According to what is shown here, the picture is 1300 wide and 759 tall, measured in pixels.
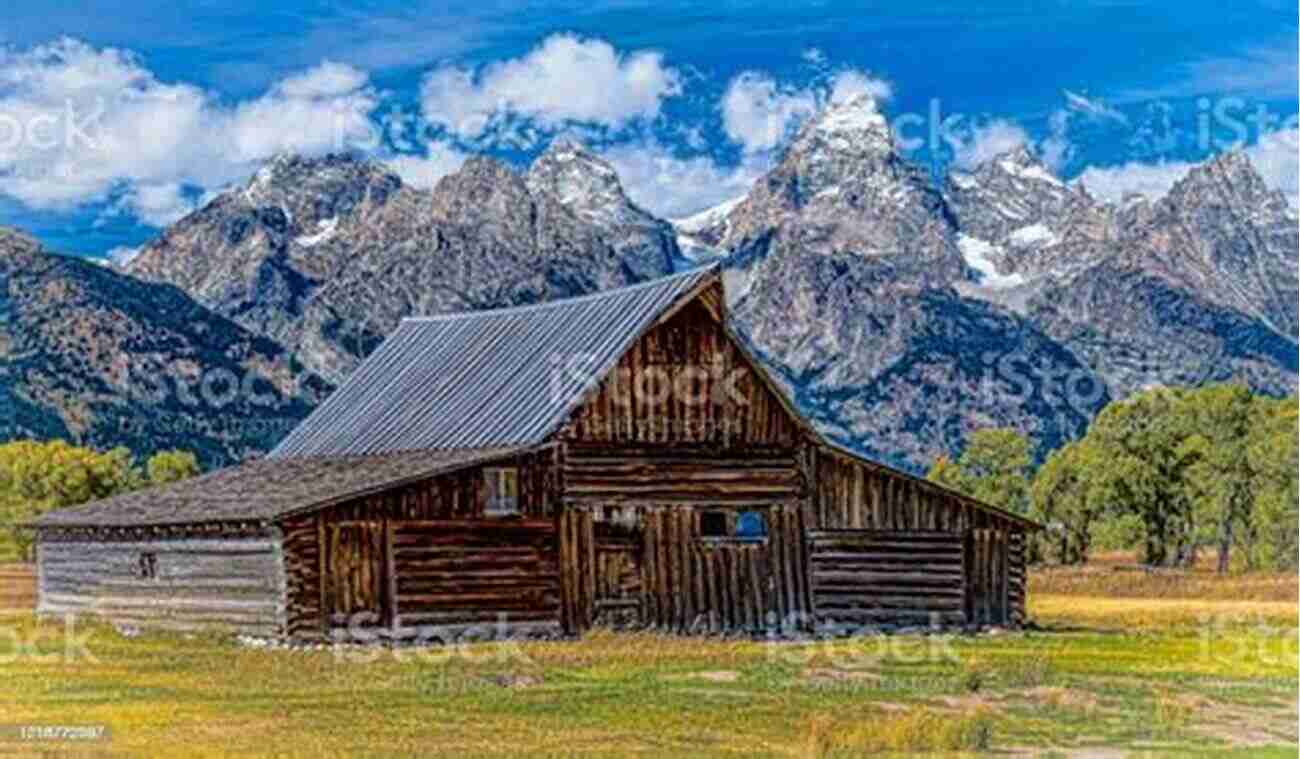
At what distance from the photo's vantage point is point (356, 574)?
140 feet

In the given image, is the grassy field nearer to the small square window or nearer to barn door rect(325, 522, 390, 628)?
barn door rect(325, 522, 390, 628)

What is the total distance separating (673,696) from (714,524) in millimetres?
16382

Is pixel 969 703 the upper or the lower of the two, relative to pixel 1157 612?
upper

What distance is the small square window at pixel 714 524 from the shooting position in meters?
47.9

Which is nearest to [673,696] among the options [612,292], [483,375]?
[612,292]

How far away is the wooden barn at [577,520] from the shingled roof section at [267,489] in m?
0.11

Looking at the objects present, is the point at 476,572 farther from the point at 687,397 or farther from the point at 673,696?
the point at 673,696

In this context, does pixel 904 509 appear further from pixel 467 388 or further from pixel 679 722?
pixel 679 722

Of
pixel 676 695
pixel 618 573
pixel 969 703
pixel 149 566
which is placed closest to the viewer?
pixel 969 703

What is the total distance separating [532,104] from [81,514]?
1732 inches

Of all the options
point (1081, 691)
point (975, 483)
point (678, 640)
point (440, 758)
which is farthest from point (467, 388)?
point (975, 483)

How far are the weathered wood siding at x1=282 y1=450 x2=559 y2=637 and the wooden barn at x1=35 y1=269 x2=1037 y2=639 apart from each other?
0.13 feet

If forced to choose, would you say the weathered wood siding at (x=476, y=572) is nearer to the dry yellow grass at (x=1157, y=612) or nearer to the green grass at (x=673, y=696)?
the green grass at (x=673, y=696)

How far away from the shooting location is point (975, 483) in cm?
10556
